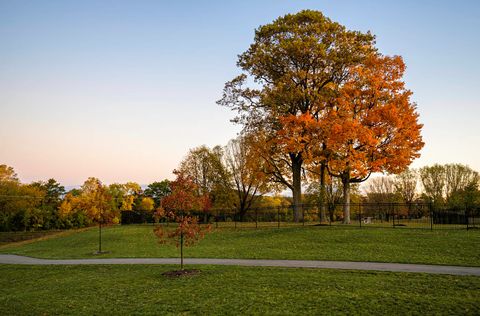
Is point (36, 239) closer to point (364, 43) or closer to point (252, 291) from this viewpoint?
point (252, 291)

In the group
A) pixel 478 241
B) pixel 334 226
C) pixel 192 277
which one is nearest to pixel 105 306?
pixel 192 277

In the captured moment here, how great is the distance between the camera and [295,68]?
3300 cm

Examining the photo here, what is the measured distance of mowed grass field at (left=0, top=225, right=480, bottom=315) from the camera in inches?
402

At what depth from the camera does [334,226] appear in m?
28.1

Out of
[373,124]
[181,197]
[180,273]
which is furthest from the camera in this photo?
[373,124]

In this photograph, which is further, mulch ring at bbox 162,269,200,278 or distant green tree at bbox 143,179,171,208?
distant green tree at bbox 143,179,171,208

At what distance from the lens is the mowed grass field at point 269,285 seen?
33.5ft

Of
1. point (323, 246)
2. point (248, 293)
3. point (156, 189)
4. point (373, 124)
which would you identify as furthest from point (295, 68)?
point (156, 189)

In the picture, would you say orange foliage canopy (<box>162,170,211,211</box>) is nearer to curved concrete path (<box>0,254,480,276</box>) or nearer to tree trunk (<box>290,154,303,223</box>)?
curved concrete path (<box>0,254,480,276</box>)

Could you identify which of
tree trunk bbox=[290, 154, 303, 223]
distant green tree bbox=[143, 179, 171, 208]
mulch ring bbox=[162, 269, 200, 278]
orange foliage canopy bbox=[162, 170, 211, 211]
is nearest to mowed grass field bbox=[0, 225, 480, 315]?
mulch ring bbox=[162, 269, 200, 278]

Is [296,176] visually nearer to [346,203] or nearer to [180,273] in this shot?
[346,203]

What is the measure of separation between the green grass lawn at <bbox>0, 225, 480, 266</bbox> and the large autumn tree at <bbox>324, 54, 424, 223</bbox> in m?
5.76

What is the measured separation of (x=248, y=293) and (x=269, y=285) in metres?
1.16

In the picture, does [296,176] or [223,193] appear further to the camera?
[223,193]
